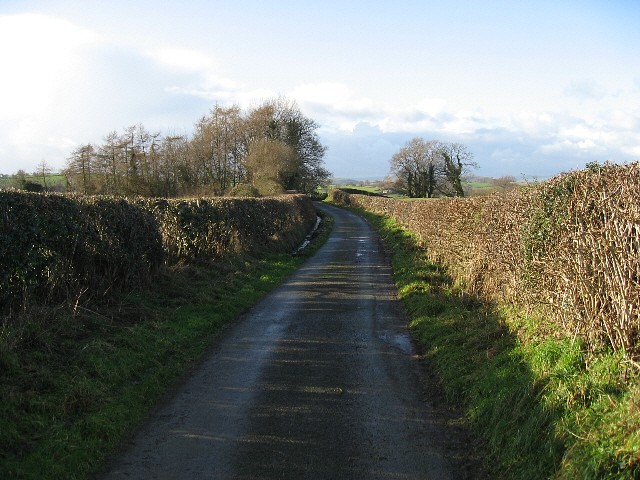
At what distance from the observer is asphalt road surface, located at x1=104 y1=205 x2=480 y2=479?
4.64 metres

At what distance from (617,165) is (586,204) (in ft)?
1.71

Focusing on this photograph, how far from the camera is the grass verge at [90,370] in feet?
15.3

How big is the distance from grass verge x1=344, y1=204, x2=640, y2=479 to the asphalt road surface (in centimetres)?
38

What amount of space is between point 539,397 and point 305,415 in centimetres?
257

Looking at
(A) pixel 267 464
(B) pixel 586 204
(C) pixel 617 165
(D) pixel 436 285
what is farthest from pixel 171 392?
(D) pixel 436 285

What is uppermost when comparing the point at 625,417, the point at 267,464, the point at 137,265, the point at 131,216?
the point at 131,216

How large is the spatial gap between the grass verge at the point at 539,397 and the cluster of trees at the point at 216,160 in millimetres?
36953

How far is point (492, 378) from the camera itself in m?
6.05

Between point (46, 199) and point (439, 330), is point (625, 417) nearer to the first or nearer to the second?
point (439, 330)

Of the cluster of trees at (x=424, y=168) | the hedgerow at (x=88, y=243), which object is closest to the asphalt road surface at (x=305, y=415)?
the hedgerow at (x=88, y=243)

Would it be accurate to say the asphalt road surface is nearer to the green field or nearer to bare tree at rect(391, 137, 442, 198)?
the green field

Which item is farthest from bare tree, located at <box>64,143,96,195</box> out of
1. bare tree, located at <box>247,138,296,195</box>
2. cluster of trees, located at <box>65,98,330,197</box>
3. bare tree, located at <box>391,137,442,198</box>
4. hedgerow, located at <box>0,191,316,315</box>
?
bare tree, located at <box>391,137,442,198</box>

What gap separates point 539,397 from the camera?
200 inches

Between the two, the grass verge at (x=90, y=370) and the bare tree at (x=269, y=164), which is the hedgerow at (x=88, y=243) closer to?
the grass verge at (x=90, y=370)
